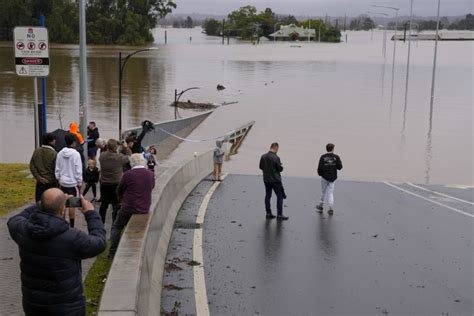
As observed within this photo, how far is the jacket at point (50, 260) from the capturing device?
4941 mm

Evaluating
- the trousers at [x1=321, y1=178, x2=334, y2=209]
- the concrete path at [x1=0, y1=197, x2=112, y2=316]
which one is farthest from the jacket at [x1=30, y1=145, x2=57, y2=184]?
the trousers at [x1=321, y1=178, x2=334, y2=209]

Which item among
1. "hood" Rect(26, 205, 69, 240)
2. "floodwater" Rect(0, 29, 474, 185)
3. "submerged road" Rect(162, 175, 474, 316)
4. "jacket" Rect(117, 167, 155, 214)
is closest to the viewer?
"hood" Rect(26, 205, 69, 240)

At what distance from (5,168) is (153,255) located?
33.6ft

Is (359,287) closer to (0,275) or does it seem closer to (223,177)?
(0,275)

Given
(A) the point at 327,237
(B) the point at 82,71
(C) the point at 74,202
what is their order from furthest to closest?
(B) the point at 82,71 < (A) the point at 327,237 < (C) the point at 74,202

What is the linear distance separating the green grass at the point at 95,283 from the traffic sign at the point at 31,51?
217 inches

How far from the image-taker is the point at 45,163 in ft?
32.7

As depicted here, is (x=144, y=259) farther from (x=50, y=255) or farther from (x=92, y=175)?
(x=92, y=175)

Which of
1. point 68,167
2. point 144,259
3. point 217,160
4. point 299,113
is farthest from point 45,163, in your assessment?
point 299,113

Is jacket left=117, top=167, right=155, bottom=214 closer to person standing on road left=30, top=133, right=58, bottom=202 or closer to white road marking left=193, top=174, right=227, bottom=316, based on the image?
white road marking left=193, top=174, right=227, bottom=316

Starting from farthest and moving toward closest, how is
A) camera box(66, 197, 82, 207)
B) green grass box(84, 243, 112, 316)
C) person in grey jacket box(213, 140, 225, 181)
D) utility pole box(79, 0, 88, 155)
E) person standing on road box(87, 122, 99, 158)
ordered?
1. person in grey jacket box(213, 140, 225, 181)
2. person standing on road box(87, 122, 99, 158)
3. utility pole box(79, 0, 88, 155)
4. green grass box(84, 243, 112, 316)
5. camera box(66, 197, 82, 207)

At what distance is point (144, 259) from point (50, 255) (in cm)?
253

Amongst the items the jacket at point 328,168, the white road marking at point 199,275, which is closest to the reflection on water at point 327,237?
the jacket at point 328,168

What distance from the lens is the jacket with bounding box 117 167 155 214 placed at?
8.84 metres
